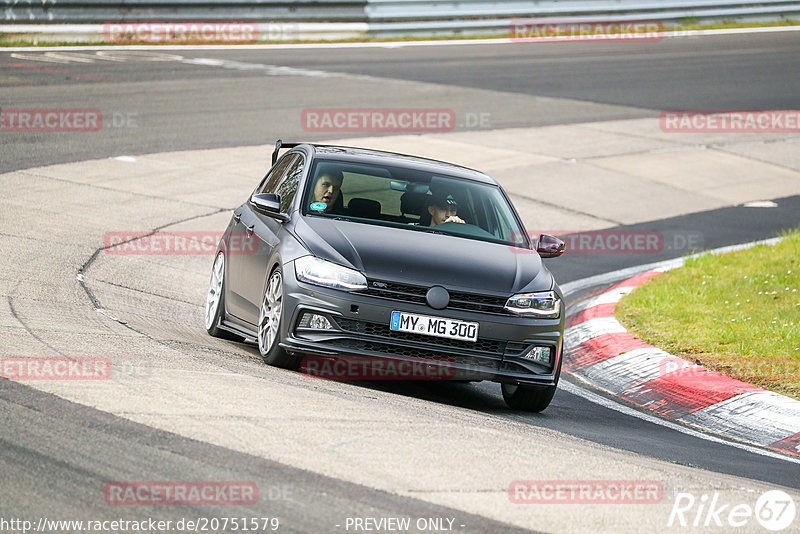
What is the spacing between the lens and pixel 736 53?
3209 centimetres

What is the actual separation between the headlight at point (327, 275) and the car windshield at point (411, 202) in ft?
2.62

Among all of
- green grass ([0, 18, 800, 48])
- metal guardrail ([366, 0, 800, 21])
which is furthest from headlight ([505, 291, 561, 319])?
metal guardrail ([366, 0, 800, 21])

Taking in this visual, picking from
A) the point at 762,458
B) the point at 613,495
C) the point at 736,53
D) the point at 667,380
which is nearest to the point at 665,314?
the point at 667,380

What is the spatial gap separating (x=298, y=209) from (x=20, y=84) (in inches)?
543

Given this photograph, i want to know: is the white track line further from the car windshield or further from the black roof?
the car windshield

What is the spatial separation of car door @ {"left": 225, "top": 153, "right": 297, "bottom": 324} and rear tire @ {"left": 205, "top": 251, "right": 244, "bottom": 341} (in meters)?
0.11

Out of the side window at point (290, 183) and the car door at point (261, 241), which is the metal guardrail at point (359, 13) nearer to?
the side window at point (290, 183)

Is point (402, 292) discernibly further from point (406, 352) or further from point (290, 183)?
point (290, 183)

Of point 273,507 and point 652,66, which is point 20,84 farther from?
point 273,507

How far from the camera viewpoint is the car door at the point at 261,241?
332 inches

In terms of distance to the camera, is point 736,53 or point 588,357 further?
point 736,53

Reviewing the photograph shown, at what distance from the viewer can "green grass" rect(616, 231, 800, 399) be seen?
9.20 meters

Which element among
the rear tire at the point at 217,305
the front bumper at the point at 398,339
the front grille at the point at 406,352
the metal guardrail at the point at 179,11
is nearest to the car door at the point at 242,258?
the rear tire at the point at 217,305

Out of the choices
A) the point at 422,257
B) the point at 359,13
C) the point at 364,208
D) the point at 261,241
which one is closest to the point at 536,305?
the point at 422,257
